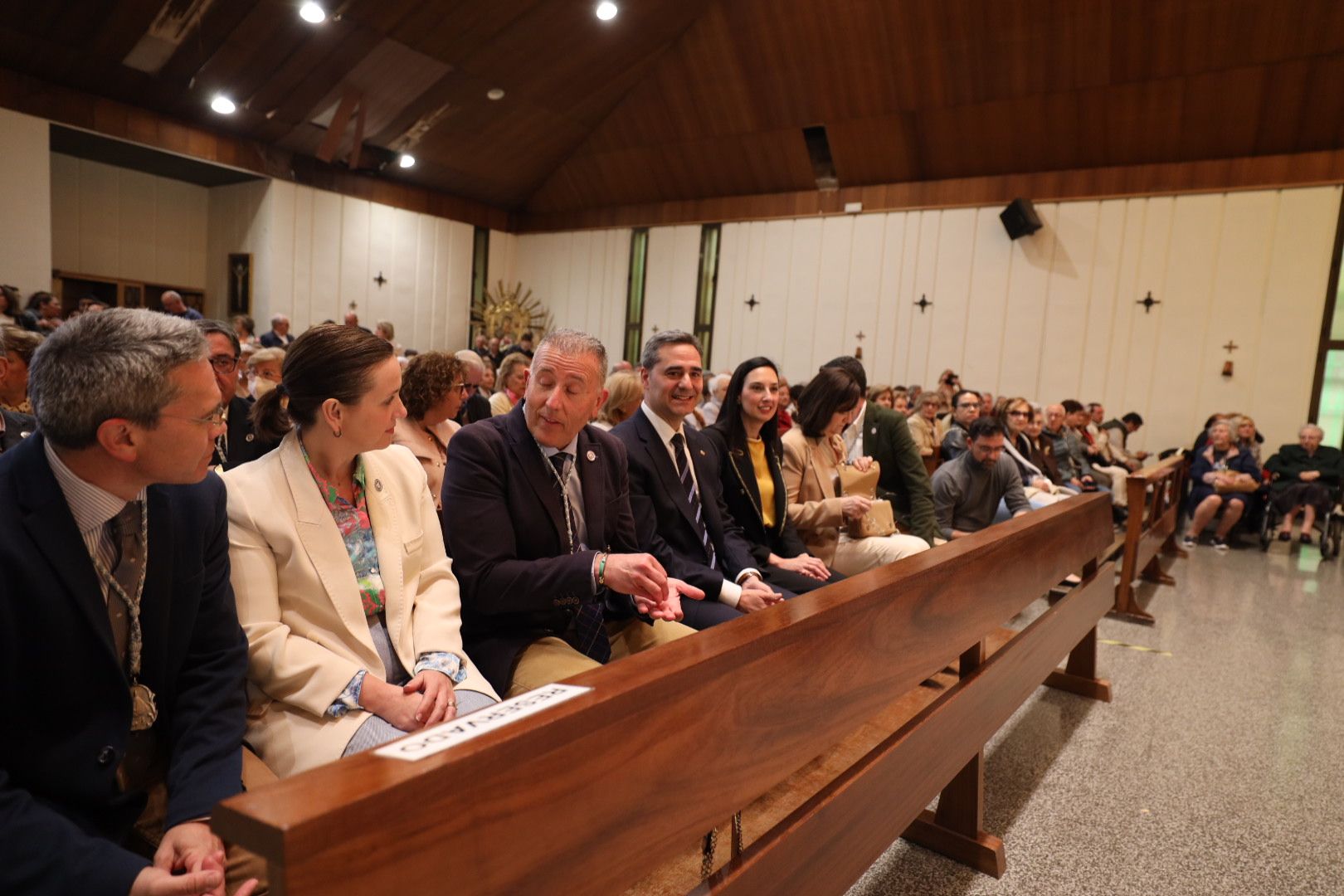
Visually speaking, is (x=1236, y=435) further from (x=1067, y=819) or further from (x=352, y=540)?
(x=352, y=540)

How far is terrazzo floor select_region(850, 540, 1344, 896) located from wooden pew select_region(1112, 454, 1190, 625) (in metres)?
0.19

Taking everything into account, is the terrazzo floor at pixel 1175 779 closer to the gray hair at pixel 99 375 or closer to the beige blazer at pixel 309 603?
the beige blazer at pixel 309 603

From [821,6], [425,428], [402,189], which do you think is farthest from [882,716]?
[402,189]

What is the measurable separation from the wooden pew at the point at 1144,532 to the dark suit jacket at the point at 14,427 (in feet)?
16.7

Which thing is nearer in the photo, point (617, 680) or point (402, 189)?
point (617, 680)

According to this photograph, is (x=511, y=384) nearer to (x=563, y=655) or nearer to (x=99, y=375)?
(x=563, y=655)

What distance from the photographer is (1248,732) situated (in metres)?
3.16

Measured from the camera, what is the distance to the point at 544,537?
6.27ft

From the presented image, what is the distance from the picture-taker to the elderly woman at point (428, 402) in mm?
3080

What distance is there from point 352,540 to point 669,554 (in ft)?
3.21

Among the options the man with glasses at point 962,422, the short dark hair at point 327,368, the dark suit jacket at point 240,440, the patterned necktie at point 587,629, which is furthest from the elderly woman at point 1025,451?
the short dark hair at point 327,368

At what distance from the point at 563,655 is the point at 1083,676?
2.73 meters

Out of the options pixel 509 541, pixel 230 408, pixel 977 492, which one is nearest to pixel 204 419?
pixel 509 541

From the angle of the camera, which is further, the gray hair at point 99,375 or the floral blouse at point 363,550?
the floral blouse at point 363,550
